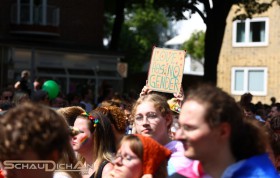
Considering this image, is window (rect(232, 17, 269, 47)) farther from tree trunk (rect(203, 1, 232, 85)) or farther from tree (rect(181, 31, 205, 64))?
tree trunk (rect(203, 1, 232, 85))

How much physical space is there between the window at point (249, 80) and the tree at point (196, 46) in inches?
408

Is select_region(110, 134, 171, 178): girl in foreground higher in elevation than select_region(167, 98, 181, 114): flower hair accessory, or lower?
lower

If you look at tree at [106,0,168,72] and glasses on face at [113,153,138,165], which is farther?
tree at [106,0,168,72]

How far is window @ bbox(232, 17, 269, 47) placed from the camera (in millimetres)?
35812

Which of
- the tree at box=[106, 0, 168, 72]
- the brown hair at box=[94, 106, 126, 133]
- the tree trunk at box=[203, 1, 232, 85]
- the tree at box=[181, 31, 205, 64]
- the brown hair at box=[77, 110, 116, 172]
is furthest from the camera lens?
the tree at box=[106, 0, 168, 72]

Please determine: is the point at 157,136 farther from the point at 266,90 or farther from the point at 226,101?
the point at 266,90

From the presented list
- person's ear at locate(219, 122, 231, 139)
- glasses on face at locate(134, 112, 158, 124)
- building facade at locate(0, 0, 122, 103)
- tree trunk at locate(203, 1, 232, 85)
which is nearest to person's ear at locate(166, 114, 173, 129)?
glasses on face at locate(134, 112, 158, 124)

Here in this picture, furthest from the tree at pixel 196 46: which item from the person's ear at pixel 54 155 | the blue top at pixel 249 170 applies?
the person's ear at pixel 54 155

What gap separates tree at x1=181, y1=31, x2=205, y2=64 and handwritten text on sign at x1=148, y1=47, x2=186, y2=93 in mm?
38807

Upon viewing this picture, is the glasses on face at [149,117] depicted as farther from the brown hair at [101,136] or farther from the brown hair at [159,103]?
the brown hair at [101,136]

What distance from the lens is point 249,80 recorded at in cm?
3644

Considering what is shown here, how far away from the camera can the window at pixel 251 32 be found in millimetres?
35812

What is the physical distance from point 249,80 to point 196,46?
12.2 meters

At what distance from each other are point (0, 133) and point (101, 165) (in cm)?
219
